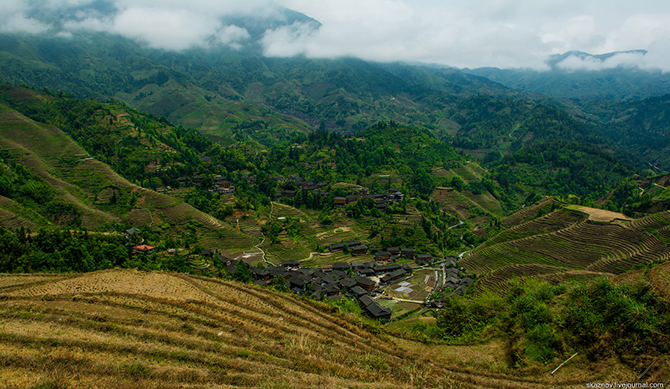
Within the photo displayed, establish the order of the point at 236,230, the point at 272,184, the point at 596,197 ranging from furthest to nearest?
the point at 596,197 → the point at 272,184 → the point at 236,230

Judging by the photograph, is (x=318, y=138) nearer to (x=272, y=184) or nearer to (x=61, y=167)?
(x=272, y=184)

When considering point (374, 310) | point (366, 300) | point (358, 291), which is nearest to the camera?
point (374, 310)

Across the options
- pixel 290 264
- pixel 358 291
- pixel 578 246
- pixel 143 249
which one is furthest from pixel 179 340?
pixel 578 246

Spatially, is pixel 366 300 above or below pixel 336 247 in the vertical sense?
above

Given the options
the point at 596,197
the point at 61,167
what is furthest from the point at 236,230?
the point at 596,197

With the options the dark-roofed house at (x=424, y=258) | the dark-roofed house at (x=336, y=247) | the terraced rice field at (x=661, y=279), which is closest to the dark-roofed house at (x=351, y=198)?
the dark-roofed house at (x=336, y=247)

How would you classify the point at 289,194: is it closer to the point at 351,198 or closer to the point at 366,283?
the point at 351,198
